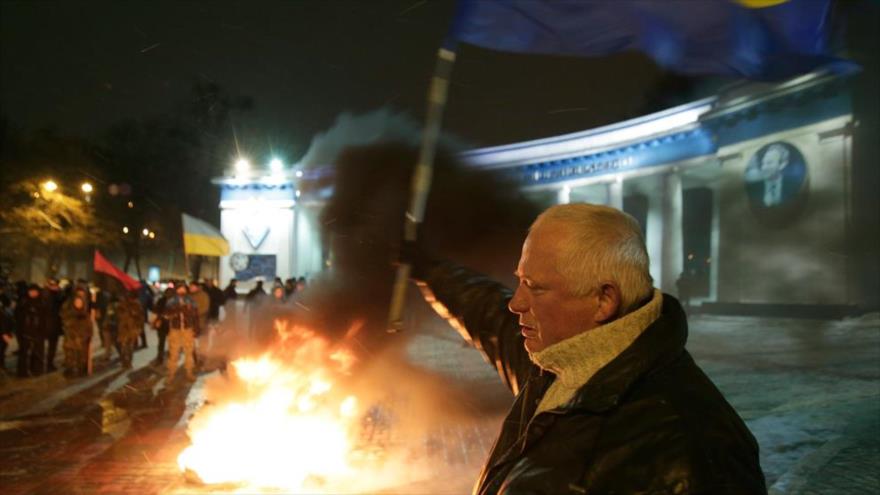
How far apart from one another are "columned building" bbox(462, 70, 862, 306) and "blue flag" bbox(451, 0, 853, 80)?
4.34 m

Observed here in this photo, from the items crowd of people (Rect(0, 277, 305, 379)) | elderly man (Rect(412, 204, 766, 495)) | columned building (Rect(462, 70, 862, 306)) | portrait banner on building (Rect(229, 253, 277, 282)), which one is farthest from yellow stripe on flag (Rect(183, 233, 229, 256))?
elderly man (Rect(412, 204, 766, 495))

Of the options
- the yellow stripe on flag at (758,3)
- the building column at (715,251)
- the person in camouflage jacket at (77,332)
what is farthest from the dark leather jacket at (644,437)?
the building column at (715,251)

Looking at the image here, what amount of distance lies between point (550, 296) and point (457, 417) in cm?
620

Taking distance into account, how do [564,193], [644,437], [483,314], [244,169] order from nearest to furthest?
[644,437], [483,314], [244,169], [564,193]

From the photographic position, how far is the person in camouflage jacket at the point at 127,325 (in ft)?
37.2

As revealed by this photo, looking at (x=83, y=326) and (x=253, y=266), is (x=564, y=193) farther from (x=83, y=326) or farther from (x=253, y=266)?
(x=83, y=326)

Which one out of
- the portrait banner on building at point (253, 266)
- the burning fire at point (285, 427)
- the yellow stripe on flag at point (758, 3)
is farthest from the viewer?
the portrait banner on building at point (253, 266)

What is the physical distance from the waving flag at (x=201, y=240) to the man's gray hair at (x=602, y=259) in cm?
1379

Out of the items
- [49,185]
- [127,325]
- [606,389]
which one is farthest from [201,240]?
[606,389]

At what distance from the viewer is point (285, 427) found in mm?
6062

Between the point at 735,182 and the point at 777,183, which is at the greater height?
the point at 735,182

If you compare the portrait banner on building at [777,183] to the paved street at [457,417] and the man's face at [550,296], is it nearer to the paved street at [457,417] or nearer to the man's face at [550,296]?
the paved street at [457,417]

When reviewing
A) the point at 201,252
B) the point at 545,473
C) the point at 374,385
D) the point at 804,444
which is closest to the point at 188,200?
the point at 201,252

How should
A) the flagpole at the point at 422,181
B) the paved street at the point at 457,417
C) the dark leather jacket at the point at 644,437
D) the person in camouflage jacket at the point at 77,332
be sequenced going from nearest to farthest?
the dark leather jacket at the point at 644,437 → the flagpole at the point at 422,181 → the paved street at the point at 457,417 → the person in camouflage jacket at the point at 77,332
